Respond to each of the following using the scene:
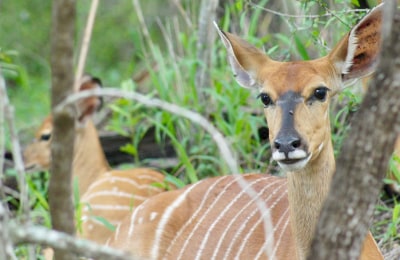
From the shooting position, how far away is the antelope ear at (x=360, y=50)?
3.18 meters

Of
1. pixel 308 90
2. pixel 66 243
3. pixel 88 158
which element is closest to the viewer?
pixel 66 243

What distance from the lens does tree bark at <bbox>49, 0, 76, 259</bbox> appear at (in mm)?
2092

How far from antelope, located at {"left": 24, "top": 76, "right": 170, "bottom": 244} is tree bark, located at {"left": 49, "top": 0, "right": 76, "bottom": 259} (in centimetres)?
217

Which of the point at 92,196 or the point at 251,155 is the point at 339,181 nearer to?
the point at 251,155

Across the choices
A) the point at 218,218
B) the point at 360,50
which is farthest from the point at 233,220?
the point at 360,50

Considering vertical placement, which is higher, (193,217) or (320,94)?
(320,94)

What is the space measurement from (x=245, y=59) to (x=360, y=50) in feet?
1.53

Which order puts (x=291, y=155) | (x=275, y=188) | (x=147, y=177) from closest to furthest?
(x=291, y=155) < (x=275, y=188) < (x=147, y=177)

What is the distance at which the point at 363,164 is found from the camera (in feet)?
6.44

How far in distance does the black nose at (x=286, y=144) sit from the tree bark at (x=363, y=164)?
0.89m

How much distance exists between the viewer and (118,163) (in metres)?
6.16

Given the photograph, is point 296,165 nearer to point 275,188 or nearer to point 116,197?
point 275,188

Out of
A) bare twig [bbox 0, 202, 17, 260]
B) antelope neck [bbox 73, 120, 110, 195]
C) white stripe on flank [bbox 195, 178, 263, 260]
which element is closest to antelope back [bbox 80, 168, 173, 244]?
antelope neck [bbox 73, 120, 110, 195]

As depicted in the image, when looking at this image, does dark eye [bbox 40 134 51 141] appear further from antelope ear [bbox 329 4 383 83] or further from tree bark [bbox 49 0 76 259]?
tree bark [bbox 49 0 76 259]
